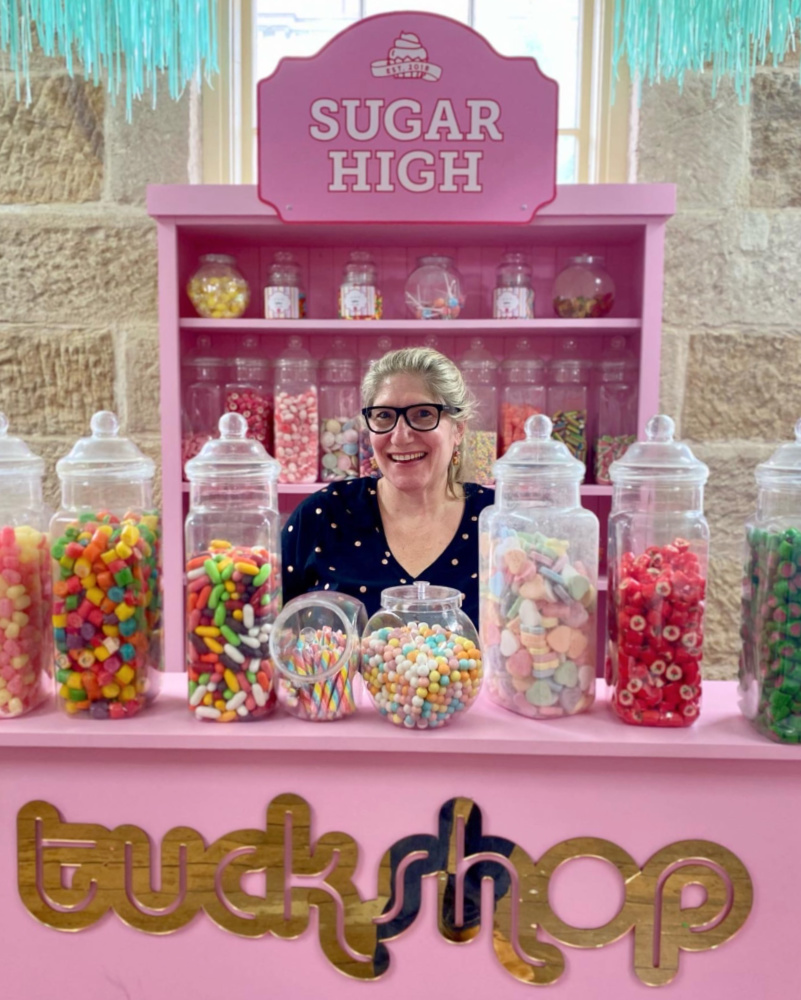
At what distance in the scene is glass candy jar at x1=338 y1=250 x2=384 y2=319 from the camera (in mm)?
2111

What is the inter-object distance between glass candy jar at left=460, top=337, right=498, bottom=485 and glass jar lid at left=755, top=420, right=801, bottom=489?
1277mm

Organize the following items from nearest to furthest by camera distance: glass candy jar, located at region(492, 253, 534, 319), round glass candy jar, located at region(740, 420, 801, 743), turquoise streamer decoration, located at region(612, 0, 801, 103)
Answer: round glass candy jar, located at region(740, 420, 801, 743) → turquoise streamer decoration, located at region(612, 0, 801, 103) → glass candy jar, located at region(492, 253, 534, 319)

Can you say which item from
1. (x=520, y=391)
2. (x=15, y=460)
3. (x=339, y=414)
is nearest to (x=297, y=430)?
(x=339, y=414)

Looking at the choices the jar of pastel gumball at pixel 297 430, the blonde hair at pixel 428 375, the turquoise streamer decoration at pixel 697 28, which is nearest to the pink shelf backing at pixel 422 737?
the blonde hair at pixel 428 375

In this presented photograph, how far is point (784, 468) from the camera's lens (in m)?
0.90

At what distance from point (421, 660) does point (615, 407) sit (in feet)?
5.02

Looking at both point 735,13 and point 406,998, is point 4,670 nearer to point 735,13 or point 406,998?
point 406,998

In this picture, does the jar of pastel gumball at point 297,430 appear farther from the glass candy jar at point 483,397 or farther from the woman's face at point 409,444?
the woman's face at point 409,444

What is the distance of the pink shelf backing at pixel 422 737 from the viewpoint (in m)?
0.87

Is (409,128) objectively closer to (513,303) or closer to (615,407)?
(513,303)

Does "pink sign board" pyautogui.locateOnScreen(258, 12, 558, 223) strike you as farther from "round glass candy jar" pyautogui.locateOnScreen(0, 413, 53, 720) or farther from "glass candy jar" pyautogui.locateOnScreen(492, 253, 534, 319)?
"round glass candy jar" pyautogui.locateOnScreen(0, 413, 53, 720)

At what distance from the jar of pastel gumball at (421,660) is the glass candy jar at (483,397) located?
129 centimetres

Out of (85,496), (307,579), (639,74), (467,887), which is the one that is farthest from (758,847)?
(639,74)

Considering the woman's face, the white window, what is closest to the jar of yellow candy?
the white window
